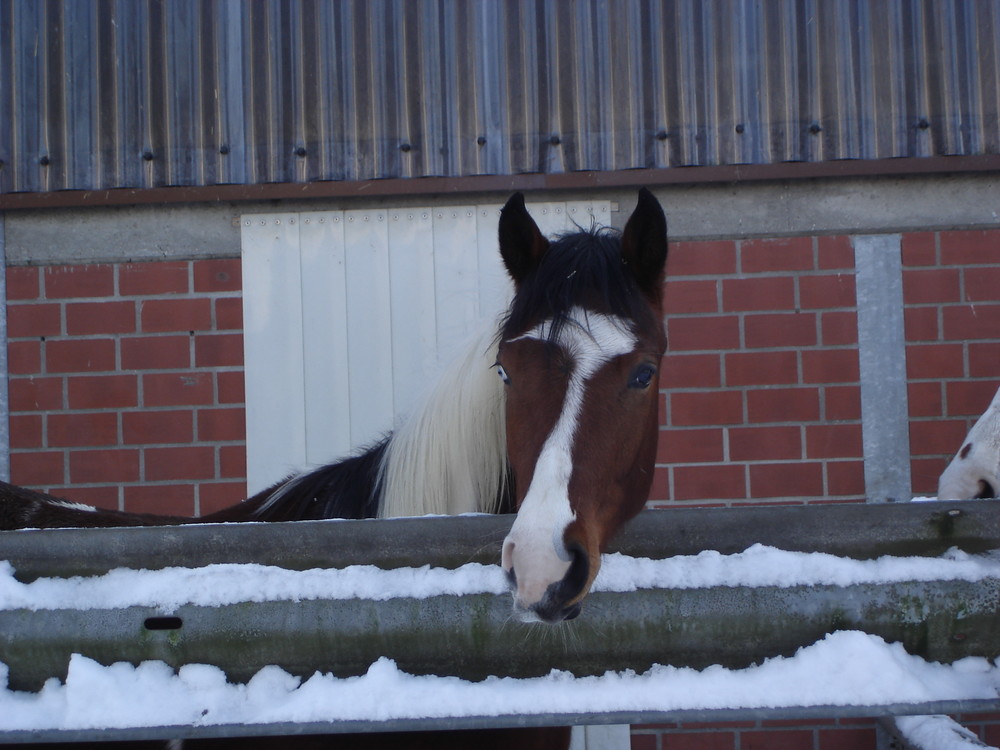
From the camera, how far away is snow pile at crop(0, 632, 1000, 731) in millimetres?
1165

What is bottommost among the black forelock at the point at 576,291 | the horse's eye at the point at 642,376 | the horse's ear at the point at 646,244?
the horse's eye at the point at 642,376

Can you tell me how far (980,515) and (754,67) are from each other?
3.29 m

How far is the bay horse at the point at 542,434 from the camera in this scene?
4.86 ft

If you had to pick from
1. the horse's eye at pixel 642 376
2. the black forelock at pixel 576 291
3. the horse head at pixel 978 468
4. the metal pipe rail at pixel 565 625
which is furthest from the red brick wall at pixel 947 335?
the metal pipe rail at pixel 565 625

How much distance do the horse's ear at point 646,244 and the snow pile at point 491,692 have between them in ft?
3.73

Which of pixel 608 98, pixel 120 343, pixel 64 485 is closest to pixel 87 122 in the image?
pixel 120 343

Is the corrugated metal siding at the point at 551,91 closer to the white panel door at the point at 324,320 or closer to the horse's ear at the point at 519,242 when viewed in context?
the white panel door at the point at 324,320

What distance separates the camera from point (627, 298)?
1.95m

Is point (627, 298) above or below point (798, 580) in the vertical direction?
above

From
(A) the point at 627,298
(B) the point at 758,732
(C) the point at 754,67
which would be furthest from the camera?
(C) the point at 754,67

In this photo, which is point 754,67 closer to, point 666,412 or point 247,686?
point 666,412

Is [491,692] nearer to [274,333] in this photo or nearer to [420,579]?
[420,579]

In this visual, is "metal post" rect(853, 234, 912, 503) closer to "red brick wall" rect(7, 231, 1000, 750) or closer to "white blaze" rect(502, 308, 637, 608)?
"red brick wall" rect(7, 231, 1000, 750)

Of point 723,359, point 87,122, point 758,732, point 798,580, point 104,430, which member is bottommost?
point 758,732
